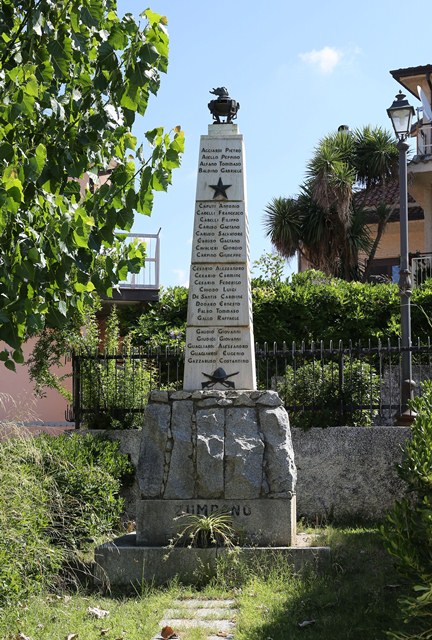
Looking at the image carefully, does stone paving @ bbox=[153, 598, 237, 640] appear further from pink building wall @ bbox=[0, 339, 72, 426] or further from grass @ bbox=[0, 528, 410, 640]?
pink building wall @ bbox=[0, 339, 72, 426]

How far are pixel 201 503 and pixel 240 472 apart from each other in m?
0.44

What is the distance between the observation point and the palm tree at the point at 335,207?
23.5 m

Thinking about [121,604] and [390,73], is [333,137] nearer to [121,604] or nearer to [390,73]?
[390,73]

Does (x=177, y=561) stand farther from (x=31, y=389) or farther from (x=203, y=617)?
(x=31, y=389)

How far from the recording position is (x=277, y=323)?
14.7m

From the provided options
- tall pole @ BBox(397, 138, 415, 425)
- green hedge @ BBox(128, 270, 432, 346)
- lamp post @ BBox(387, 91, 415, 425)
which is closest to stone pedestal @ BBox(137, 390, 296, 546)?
tall pole @ BBox(397, 138, 415, 425)

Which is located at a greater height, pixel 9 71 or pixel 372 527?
pixel 9 71

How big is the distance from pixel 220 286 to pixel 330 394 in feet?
9.09

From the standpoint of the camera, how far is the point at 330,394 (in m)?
10.5

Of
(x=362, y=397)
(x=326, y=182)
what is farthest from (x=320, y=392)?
(x=326, y=182)

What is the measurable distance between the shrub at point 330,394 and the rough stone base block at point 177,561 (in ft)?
9.77

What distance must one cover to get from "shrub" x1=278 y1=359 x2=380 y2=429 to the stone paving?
386 cm

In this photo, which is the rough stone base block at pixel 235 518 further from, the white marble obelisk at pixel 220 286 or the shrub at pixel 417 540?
the shrub at pixel 417 540

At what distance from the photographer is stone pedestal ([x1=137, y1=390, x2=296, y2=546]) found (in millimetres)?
7758
